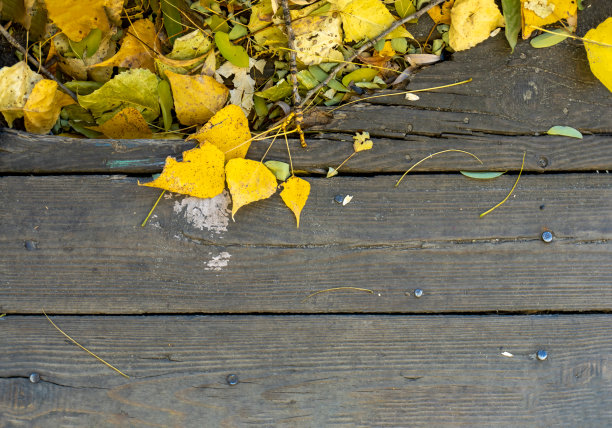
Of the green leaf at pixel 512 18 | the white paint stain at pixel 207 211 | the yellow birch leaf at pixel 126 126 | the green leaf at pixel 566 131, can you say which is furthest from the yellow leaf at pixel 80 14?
the green leaf at pixel 566 131

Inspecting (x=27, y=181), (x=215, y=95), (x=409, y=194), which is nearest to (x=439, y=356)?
(x=409, y=194)

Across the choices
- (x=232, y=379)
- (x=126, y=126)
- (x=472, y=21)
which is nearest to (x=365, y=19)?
(x=472, y=21)

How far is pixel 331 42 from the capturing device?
45.8 inches

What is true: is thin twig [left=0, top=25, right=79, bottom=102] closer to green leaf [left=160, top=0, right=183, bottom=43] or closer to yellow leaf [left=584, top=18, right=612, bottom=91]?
green leaf [left=160, top=0, right=183, bottom=43]

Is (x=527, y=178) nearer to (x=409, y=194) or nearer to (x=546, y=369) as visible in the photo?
(x=409, y=194)

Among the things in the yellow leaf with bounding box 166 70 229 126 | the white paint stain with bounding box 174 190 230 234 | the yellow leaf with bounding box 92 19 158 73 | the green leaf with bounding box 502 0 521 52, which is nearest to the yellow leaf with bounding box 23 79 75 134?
the yellow leaf with bounding box 92 19 158 73

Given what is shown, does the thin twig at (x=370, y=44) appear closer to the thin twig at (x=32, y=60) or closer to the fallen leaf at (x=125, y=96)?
the fallen leaf at (x=125, y=96)

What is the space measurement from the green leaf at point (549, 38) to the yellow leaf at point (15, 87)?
1253mm

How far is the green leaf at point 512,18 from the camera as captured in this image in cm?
111

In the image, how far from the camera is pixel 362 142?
1.15 m

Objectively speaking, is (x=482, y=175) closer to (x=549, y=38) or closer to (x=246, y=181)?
(x=549, y=38)

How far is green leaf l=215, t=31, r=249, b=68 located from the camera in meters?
1.18

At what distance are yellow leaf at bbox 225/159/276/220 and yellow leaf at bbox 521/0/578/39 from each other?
72cm

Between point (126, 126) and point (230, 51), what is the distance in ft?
1.10
